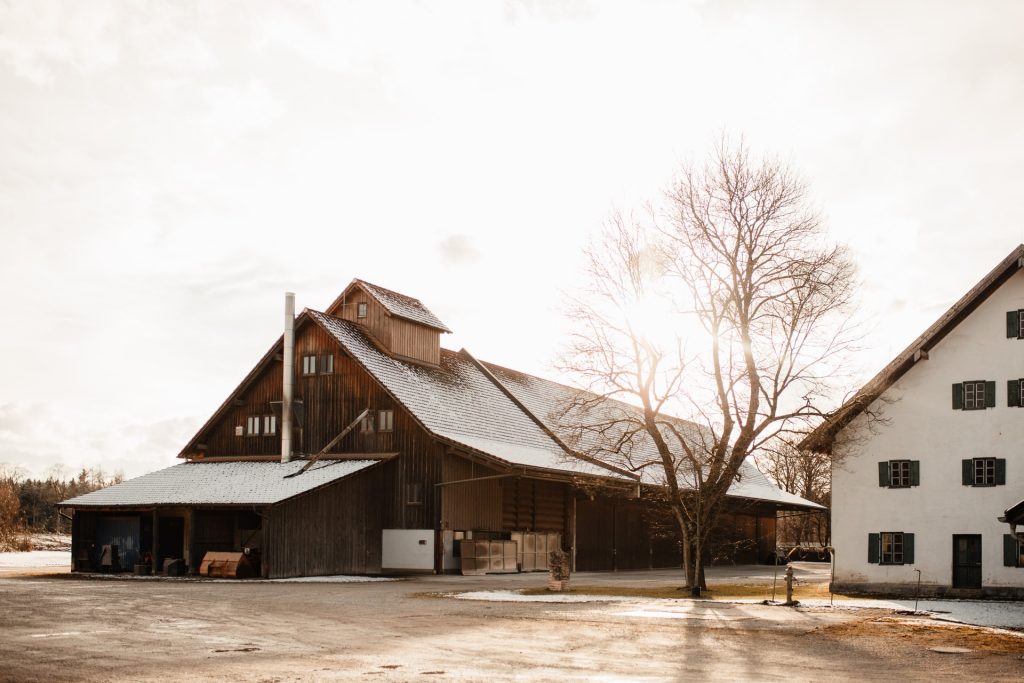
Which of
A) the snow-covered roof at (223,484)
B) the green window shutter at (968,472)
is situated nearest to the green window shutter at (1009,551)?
the green window shutter at (968,472)

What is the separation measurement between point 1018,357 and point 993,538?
524 cm

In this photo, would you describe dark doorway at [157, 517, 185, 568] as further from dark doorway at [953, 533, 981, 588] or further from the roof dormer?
dark doorway at [953, 533, 981, 588]

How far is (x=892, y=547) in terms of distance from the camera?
106ft

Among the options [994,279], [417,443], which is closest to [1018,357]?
[994,279]

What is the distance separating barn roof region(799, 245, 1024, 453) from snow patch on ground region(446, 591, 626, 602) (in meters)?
8.15

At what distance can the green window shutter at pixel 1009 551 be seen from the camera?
30094mm

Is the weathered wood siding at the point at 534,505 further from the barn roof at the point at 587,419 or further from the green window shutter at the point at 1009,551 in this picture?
the green window shutter at the point at 1009,551

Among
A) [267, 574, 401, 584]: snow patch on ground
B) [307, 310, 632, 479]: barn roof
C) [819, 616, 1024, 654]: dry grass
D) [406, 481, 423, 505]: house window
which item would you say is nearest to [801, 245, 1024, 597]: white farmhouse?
[819, 616, 1024, 654]: dry grass

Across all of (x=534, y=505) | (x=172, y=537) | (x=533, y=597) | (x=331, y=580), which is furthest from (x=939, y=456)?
(x=172, y=537)

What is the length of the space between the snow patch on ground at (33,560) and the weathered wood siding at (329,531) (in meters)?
12.1

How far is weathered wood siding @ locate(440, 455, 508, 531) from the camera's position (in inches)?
1608

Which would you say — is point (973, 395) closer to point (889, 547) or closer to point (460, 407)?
point (889, 547)

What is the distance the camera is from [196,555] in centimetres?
3859

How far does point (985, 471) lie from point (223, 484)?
2589cm
